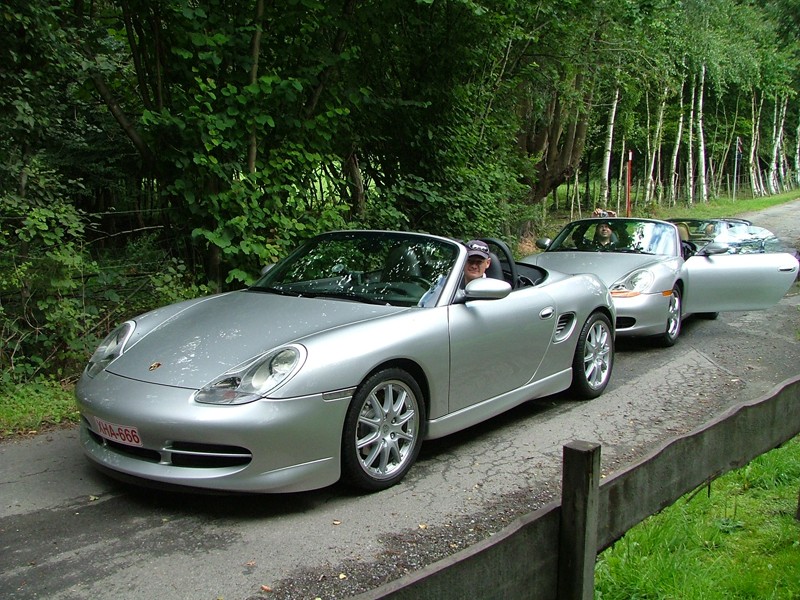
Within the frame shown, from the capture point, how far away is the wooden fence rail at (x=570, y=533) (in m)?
1.78

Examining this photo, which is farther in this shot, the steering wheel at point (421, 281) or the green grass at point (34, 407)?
the green grass at point (34, 407)

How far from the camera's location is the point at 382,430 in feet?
13.2

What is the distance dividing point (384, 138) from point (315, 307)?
613cm

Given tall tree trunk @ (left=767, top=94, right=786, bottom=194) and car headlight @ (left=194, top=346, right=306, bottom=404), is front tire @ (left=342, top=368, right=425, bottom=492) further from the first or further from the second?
tall tree trunk @ (left=767, top=94, right=786, bottom=194)

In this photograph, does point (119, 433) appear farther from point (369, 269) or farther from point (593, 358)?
point (593, 358)

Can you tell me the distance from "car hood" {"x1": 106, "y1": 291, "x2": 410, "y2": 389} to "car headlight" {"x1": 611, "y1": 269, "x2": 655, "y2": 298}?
4367 mm

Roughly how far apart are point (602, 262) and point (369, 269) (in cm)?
441

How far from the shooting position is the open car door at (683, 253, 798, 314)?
348 inches

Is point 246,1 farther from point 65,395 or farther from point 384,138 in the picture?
point 65,395

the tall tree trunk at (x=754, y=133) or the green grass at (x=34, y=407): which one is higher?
the tall tree trunk at (x=754, y=133)

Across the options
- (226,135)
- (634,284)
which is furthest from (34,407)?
(634,284)

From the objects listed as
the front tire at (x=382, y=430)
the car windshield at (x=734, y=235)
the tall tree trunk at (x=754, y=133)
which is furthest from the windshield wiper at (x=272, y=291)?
the tall tree trunk at (x=754, y=133)

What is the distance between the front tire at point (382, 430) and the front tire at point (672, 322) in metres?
5.00

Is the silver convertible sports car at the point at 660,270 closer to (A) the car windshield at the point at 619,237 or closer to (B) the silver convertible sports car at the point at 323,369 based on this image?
(A) the car windshield at the point at 619,237
